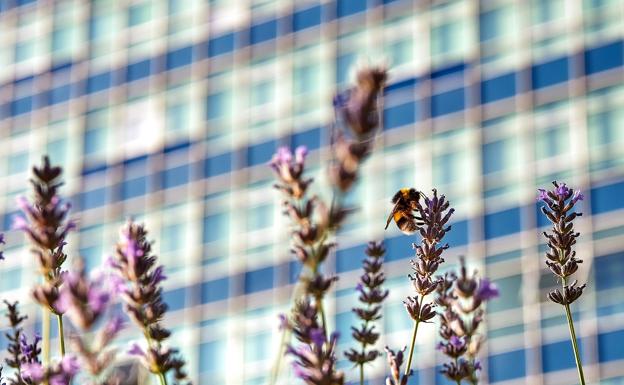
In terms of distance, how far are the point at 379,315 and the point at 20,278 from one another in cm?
3723

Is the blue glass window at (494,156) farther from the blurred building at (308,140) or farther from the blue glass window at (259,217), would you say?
the blue glass window at (259,217)

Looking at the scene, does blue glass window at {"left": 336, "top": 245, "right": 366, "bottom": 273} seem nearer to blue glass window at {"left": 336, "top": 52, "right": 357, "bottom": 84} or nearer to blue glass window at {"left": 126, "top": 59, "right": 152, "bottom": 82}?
blue glass window at {"left": 336, "top": 52, "right": 357, "bottom": 84}

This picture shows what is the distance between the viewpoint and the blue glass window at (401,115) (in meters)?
35.7

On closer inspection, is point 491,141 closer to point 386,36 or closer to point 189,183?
point 386,36

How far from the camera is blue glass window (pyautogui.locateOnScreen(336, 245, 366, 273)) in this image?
34594 mm

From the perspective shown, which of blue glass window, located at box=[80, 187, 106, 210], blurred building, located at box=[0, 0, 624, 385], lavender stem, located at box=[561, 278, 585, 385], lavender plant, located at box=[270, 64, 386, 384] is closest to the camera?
lavender plant, located at box=[270, 64, 386, 384]

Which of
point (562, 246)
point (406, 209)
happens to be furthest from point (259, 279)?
point (562, 246)

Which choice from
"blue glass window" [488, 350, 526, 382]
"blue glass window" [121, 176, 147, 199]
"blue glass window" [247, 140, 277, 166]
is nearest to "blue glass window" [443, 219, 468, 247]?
"blue glass window" [488, 350, 526, 382]

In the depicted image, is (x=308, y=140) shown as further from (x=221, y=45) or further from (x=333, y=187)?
(x=333, y=187)

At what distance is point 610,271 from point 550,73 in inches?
192

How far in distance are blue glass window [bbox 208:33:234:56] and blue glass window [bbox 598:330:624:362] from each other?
515 inches

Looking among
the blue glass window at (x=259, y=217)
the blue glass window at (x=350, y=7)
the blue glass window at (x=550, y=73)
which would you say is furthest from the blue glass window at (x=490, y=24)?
the blue glass window at (x=259, y=217)

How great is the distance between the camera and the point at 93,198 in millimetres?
40562

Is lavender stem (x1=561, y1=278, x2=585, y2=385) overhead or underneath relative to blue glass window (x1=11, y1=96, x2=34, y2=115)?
underneath
